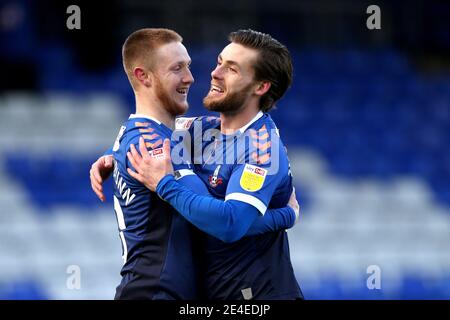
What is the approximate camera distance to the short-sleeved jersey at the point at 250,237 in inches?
180

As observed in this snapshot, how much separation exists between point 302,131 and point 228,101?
22.0 feet

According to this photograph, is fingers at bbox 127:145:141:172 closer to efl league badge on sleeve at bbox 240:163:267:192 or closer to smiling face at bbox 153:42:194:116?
smiling face at bbox 153:42:194:116

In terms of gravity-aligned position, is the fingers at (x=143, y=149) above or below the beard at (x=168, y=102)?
below

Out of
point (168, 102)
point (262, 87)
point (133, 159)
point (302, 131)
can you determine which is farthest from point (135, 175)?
point (302, 131)

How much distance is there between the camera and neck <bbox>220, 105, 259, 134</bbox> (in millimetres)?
4773

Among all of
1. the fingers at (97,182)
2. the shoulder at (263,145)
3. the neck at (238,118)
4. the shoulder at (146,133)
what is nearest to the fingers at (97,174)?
the fingers at (97,182)

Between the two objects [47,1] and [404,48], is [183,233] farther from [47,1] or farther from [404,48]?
[404,48]

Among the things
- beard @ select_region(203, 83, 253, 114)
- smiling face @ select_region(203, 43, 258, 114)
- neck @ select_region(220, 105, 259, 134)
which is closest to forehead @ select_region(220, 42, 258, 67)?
smiling face @ select_region(203, 43, 258, 114)

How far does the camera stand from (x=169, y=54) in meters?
4.72

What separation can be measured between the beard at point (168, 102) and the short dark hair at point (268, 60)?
0.42 meters

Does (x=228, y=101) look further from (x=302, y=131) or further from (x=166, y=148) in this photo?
(x=302, y=131)

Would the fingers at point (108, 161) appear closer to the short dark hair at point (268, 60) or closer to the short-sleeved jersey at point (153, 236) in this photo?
the short-sleeved jersey at point (153, 236)

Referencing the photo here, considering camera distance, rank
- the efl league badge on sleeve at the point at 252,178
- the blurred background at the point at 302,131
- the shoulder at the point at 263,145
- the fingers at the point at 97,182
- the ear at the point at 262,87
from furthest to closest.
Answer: the blurred background at the point at 302,131 < the fingers at the point at 97,182 < the ear at the point at 262,87 < the shoulder at the point at 263,145 < the efl league badge on sleeve at the point at 252,178

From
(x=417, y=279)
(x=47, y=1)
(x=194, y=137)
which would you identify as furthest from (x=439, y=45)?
(x=194, y=137)
